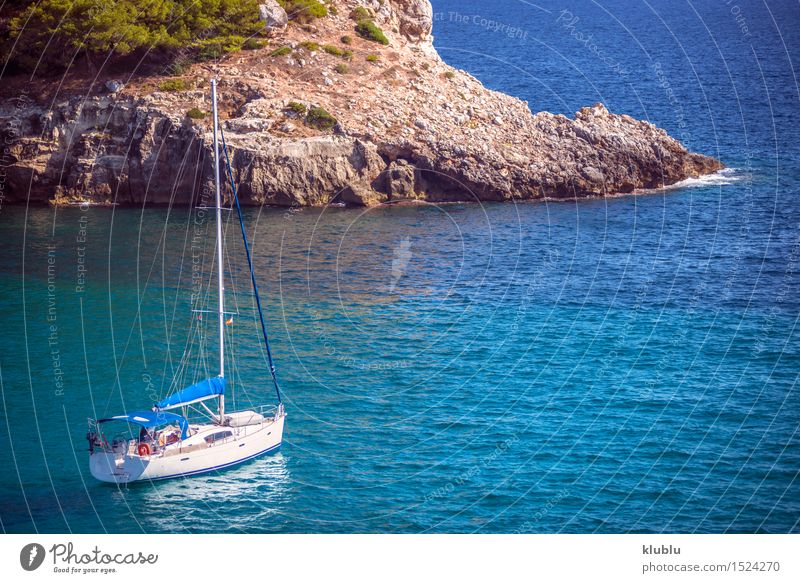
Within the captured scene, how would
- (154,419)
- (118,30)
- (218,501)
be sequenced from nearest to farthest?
(218,501), (154,419), (118,30)

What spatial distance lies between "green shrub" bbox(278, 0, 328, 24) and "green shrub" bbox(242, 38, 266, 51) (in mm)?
6089

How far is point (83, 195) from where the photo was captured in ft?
345

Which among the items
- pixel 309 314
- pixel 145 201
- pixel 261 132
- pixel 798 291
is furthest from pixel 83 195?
pixel 798 291

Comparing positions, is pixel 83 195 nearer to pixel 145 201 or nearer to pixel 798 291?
pixel 145 201

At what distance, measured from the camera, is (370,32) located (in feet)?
391

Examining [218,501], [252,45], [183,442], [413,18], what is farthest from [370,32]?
[218,501]

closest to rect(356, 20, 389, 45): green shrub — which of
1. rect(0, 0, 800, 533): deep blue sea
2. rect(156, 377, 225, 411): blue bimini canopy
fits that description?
rect(0, 0, 800, 533): deep blue sea

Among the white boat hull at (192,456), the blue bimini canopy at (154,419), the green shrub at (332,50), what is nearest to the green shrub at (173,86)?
the green shrub at (332,50)

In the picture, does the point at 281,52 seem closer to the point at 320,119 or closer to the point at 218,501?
the point at 320,119

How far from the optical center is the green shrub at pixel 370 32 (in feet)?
390

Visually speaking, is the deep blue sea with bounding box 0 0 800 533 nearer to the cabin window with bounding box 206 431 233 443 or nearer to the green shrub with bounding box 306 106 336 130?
the cabin window with bounding box 206 431 233 443

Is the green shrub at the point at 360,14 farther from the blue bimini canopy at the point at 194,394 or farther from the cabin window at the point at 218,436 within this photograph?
the cabin window at the point at 218,436

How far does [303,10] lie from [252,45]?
7.78 metres

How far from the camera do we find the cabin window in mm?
53094
